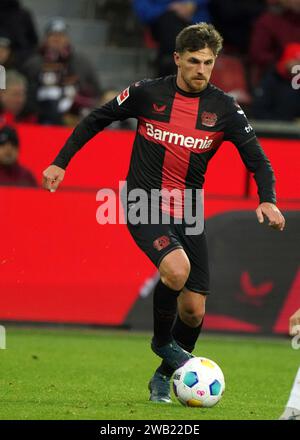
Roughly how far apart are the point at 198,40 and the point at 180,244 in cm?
138

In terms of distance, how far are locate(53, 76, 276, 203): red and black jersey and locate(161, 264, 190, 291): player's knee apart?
0.74 meters

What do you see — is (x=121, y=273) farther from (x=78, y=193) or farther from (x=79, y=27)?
(x=79, y=27)

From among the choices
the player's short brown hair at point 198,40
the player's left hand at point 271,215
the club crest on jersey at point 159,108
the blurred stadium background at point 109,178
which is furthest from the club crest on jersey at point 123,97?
the blurred stadium background at point 109,178

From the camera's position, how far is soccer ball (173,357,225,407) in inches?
301

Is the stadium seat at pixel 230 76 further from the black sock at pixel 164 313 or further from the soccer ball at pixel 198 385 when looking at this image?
the soccer ball at pixel 198 385

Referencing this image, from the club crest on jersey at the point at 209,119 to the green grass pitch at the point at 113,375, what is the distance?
1897mm

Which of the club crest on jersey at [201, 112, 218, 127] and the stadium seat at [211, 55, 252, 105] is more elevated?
the club crest on jersey at [201, 112, 218, 127]

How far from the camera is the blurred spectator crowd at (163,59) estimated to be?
49.3 ft

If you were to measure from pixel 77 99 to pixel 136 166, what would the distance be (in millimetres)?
6987

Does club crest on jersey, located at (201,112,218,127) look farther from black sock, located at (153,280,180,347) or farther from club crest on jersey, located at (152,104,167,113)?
black sock, located at (153,280,180,347)

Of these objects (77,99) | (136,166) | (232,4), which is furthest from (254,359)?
(232,4)

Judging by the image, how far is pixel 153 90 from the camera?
8.31 m

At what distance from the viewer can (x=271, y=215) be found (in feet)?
25.5

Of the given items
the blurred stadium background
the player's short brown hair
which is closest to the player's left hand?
the player's short brown hair
